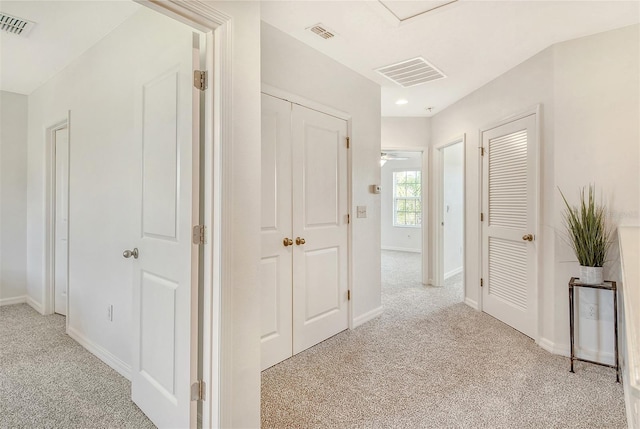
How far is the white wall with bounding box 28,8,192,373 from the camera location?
2.07m

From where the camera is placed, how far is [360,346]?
2.83 metres

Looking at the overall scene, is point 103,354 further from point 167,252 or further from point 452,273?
point 452,273

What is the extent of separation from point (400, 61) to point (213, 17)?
1.99 metres

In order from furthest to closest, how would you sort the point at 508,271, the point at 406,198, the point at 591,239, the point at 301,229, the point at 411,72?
the point at 406,198, the point at 508,271, the point at 411,72, the point at 301,229, the point at 591,239

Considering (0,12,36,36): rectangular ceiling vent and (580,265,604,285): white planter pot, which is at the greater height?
(0,12,36,36): rectangular ceiling vent

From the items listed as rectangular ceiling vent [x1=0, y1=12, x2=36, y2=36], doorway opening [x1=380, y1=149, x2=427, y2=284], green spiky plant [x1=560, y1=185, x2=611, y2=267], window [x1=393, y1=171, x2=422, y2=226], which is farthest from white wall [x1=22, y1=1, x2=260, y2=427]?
window [x1=393, y1=171, x2=422, y2=226]

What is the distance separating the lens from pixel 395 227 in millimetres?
8836

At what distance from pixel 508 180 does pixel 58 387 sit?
3.92 m

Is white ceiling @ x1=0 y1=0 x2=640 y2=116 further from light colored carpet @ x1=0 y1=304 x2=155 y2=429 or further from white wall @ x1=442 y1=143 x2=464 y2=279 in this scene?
light colored carpet @ x1=0 y1=304 x2=155 y2=429

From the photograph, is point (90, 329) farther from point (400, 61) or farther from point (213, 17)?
point (400, 61)

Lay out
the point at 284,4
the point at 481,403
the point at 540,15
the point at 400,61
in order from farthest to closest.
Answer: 1. the point at 400,61
2. the point at 540,15
3. the point at 284,4
4. the point at 481,403

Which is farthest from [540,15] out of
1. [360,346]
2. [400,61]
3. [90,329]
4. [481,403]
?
[90,329]

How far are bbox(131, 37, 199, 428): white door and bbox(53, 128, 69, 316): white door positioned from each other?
2.24 meters

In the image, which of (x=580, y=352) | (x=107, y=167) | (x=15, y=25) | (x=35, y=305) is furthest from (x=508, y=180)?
(x=35, y=305)
